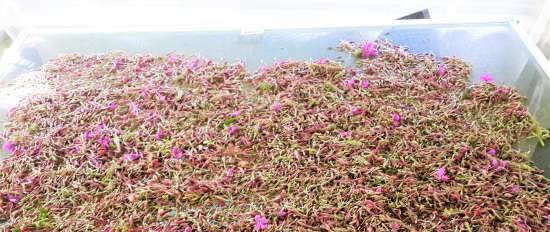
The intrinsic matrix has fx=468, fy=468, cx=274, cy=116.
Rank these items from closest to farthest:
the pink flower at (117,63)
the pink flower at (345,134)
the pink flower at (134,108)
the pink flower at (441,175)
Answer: the pink flower at (441,175) < the pink flower at (345,134) < the pink flower at (134,108) < the pink flower at (117,63)

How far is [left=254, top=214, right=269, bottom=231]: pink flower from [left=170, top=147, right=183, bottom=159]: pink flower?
12.2 inches

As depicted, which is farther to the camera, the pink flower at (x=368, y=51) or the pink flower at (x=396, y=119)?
the pink flower at (x=368, y=51)

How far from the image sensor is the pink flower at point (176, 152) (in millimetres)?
1324

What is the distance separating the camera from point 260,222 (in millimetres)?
1144

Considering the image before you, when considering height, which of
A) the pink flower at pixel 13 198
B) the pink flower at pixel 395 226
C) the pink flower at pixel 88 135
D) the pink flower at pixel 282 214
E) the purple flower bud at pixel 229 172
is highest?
the pink flower at pixel 88 135

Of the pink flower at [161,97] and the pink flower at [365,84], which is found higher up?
the pink flower at [365,84]

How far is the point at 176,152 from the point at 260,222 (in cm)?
35

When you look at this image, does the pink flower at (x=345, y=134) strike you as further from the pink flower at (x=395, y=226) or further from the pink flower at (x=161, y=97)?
the pink flower at (x=161, y=97)

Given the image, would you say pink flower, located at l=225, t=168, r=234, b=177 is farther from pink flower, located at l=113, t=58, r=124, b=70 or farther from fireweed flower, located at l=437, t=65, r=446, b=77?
fireweed flower, located at l=437, t=65, r=446, b=77

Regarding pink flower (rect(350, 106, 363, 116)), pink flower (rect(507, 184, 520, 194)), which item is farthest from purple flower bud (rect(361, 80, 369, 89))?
pink flower (rect(507, 184, 520, 194))

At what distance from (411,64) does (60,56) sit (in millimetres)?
1280

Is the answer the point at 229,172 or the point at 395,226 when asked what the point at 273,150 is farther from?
the point at 395,226

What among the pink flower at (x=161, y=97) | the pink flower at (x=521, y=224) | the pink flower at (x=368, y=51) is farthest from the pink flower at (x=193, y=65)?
the pink flower at (x=521, y=224)

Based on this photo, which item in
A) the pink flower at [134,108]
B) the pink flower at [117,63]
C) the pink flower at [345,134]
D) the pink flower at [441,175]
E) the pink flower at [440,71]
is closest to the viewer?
the pink flower at [441,175]
